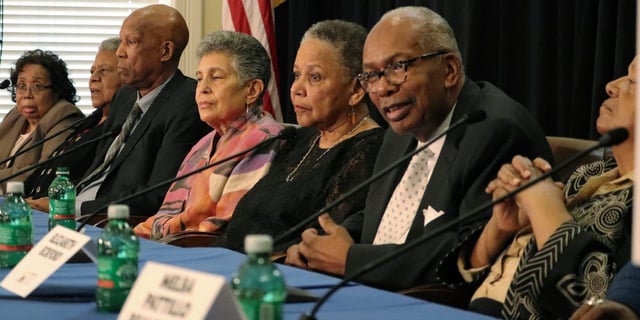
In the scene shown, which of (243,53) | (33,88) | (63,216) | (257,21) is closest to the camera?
(63,216)

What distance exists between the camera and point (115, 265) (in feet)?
6.93

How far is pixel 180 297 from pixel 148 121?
3.65 metres

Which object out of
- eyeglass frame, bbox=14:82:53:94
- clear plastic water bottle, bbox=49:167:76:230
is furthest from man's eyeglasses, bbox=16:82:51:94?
clear plastic water bottle, bbox=49:167:76:230

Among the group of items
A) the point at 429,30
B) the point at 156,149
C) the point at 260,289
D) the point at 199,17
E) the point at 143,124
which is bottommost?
the point at 156,149

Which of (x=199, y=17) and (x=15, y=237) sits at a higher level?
(x=199, y=17)

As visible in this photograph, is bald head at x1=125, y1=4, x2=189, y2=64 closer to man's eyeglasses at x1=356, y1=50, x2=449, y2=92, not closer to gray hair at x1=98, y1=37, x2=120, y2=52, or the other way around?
gray hair at x1=98, y1=37, x2=120, y2=52

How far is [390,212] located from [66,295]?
4.27 ft

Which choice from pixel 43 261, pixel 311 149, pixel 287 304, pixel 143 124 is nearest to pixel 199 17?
pixel 143 124

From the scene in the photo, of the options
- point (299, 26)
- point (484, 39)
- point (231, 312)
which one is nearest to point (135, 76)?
point (299, 26)

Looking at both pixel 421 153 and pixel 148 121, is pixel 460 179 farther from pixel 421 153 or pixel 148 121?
pixel 148 121

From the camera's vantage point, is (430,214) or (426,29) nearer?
(430,214)

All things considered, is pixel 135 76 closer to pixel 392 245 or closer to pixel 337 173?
Answer: pixel 337 173

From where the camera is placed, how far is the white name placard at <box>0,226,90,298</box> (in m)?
2.26

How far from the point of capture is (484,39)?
4652 mm
